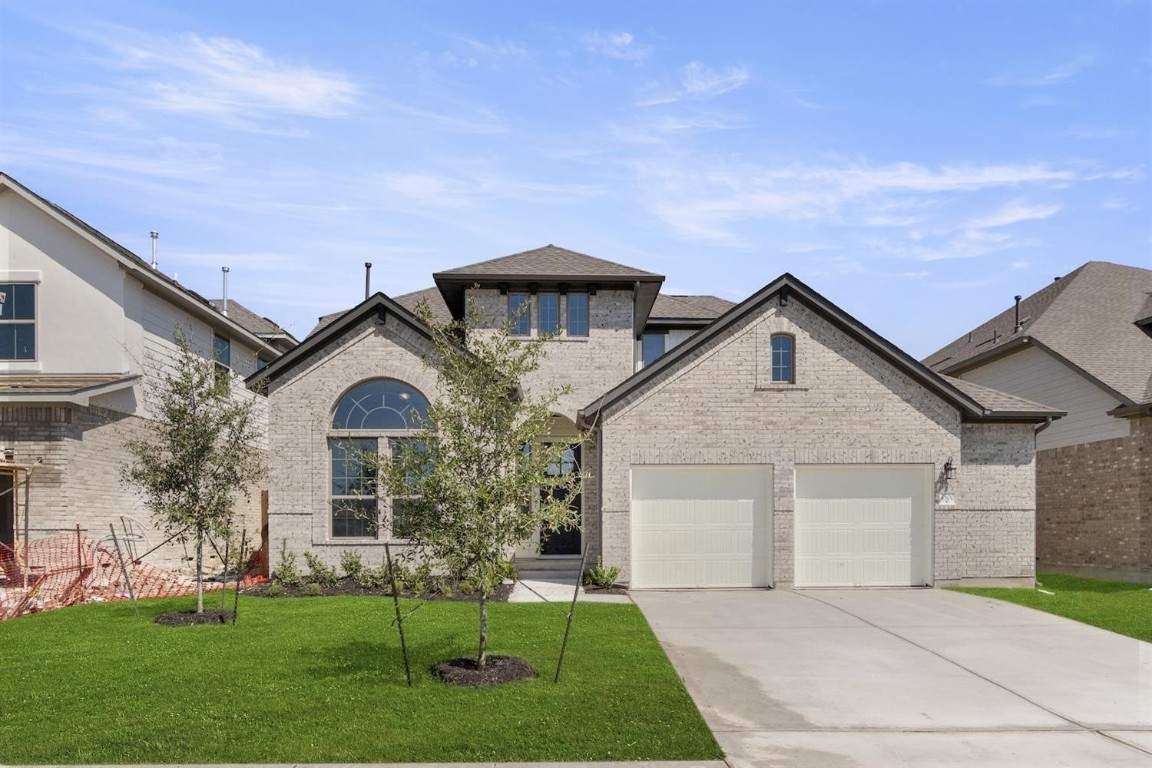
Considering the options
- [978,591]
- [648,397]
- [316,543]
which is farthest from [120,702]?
[978,591]

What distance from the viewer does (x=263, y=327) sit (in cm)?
2827

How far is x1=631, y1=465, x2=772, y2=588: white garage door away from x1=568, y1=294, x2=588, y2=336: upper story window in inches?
202

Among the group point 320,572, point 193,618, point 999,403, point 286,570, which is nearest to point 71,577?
point 286,570

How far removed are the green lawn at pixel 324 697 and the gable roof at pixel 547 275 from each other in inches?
363

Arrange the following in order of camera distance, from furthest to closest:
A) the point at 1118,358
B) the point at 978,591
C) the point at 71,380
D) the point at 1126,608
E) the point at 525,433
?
the point at 1118,358 < the point at 71,380 < the point at 978,591 < the point at 1126,608 < the point at 525,433

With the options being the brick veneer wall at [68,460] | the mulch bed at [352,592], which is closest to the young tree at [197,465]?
the mulch bed at [352,592]

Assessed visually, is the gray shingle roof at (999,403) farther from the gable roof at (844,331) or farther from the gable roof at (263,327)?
the gable roof at (263,327)

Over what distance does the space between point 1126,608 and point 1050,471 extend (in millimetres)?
8288

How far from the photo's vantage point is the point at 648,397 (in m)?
17.1

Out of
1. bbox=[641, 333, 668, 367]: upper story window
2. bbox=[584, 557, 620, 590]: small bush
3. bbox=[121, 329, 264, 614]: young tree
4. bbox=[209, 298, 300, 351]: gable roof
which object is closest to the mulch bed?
bbox=[584, 557, 620, 590]: small bush

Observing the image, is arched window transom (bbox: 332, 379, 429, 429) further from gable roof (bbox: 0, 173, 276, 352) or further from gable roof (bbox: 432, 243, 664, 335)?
gable roof (bbox: 0, 173, 276, 352)

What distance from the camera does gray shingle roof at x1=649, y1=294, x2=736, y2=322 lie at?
24562 mm

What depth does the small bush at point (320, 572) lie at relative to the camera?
16.5 m

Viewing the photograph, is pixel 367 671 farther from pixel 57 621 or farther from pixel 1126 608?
pixel 1126 608
